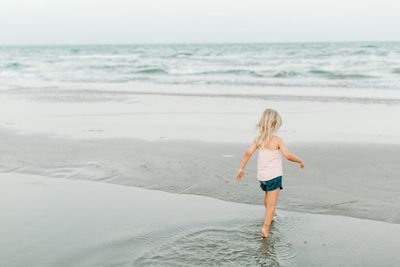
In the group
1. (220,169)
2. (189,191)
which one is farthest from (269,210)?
(220,169)

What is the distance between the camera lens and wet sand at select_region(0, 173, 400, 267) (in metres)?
4.18

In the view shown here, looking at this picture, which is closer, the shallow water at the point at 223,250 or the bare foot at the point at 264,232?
the shallow water at the point at 223,250

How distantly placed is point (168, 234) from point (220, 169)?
8.59 ft

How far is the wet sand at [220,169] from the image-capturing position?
586cm

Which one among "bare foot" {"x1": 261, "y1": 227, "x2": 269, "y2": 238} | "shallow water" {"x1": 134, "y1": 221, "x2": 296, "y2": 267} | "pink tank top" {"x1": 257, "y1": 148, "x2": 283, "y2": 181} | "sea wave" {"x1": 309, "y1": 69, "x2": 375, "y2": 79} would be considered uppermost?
"sea wave" {"x1": 309, "y1": 69, "x2": 375, "y2": 79}

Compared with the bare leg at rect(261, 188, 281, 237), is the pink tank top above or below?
above

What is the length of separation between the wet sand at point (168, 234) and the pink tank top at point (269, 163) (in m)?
0.57

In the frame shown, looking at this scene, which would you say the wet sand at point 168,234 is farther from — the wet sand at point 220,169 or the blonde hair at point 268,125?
the blonde hair at point 268,125

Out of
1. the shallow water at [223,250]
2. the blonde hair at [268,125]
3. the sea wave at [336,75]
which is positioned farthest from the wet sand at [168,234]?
the sea wave at [336,75]

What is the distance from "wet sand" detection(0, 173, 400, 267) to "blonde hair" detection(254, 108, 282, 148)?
0.93 metres

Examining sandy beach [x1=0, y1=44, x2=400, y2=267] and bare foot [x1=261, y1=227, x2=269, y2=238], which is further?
bare foot [x1=261, y1=227, x2=269, y2=238]

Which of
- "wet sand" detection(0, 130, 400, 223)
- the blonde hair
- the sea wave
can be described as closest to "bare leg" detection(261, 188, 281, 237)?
the blonde hair

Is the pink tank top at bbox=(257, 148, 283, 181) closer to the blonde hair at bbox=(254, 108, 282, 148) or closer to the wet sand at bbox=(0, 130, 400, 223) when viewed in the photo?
the blonde hair at bbox=(254, 108, 282, 148)

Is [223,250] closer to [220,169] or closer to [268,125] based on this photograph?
[268,125]
